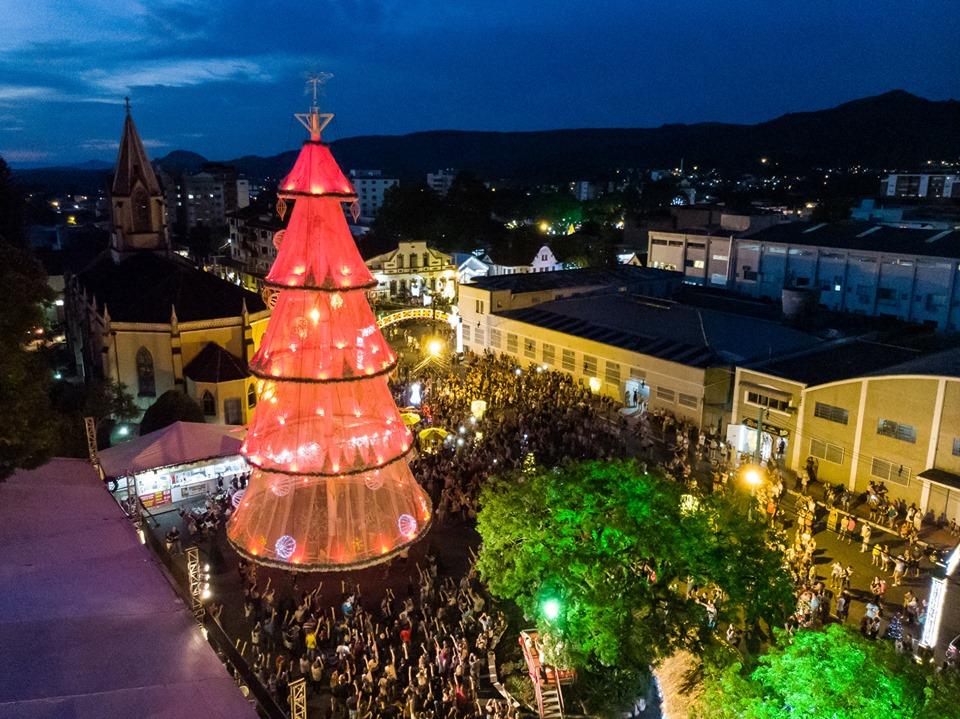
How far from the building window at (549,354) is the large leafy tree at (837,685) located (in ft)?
98.3

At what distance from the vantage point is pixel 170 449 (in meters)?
23.1

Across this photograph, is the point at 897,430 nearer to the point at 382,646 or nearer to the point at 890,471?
the point at 890,471

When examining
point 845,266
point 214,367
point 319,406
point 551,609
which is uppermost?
point 845,266

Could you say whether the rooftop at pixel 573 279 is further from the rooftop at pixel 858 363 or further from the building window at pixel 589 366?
the rooftop at pixel 858 363

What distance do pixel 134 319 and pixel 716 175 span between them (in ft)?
621

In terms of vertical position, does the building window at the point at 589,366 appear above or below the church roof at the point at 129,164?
below

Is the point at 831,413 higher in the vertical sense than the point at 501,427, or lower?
higher

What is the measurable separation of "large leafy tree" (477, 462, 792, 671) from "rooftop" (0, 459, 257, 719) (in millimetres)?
5688

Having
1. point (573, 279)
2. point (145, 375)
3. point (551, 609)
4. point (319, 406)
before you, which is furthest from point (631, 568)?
point (573, 279)

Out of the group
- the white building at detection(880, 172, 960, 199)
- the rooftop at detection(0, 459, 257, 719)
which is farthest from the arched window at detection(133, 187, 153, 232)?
the white building at detection(880, 172, 960, 199)

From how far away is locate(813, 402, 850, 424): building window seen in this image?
1025 inches

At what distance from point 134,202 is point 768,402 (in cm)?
3847

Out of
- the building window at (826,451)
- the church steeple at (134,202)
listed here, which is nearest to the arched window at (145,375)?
the church steeple at (134,202)

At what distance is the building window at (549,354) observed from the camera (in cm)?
4028
